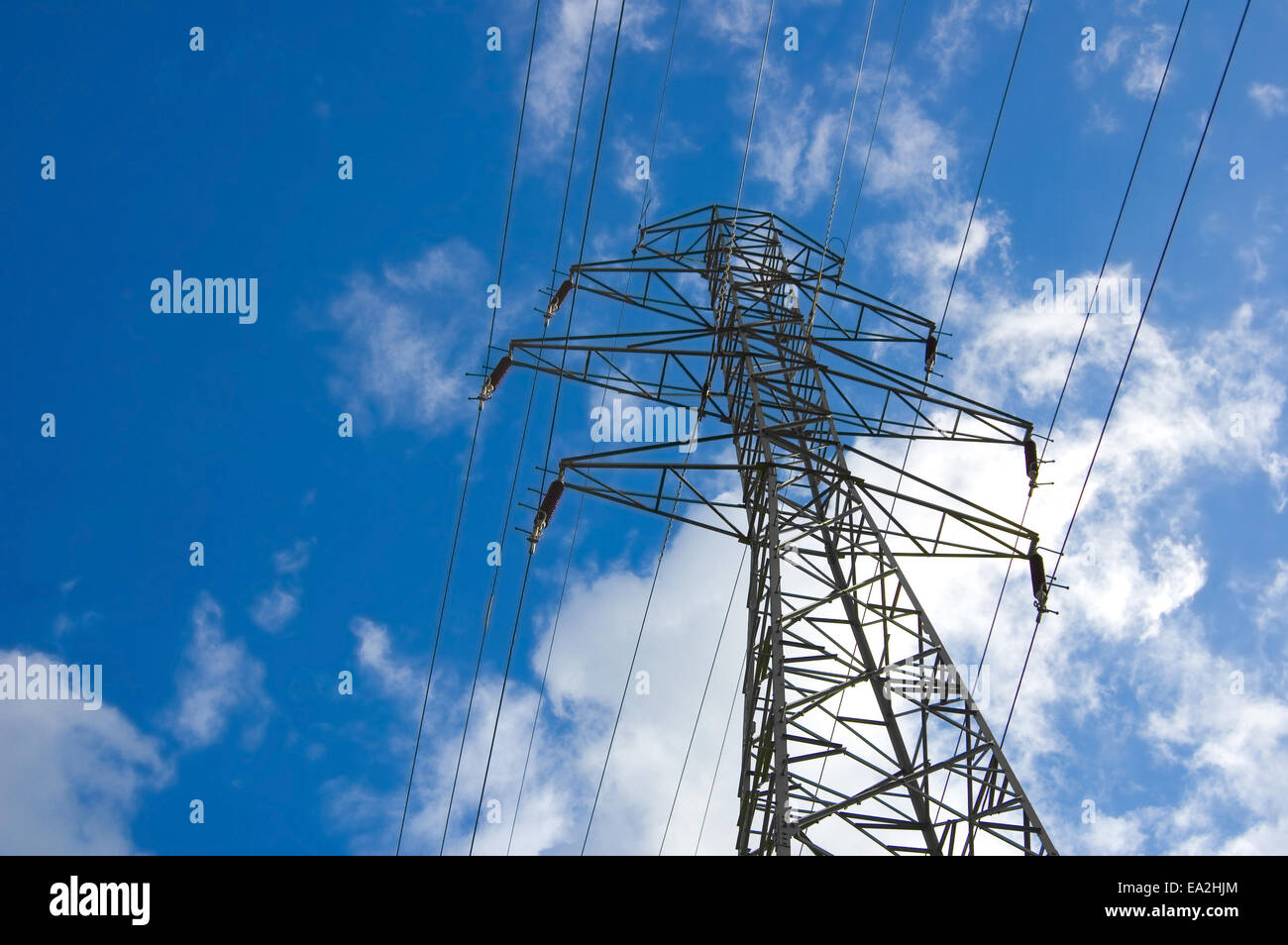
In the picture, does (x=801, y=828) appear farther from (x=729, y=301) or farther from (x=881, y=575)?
(x=729, y=301)

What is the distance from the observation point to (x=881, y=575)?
11047 mm

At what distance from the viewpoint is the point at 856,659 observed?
420 inches

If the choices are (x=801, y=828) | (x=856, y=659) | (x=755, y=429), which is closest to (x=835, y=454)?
(x=755, y=429)

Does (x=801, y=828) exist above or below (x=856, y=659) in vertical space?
below
